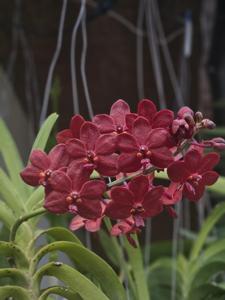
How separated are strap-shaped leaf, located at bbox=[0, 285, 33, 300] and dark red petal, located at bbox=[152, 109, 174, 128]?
222mm

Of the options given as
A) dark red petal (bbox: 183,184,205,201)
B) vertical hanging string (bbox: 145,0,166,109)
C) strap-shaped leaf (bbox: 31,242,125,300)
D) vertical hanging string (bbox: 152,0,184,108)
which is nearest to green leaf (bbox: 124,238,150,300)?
strap-shaped leaf (bbox: 31,242,125,300)

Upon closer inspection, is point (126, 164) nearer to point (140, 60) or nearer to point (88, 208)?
point (88, 208)

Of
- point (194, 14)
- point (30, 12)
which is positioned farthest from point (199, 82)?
point (30, 12)

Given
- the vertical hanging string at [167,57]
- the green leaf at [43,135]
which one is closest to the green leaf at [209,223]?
the green leaf at [43,135]

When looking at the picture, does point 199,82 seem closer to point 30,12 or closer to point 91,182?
point 30,12

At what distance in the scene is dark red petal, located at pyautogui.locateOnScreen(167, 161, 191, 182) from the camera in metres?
0.58

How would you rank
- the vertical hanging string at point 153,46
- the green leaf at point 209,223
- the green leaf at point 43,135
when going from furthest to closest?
the vertical hanging string at point 153,46, the green leaf at point 209,223, the green leaf at point 43,135

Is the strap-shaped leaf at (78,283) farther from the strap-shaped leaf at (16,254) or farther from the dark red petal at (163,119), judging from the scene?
the dark red petal at (163,119)

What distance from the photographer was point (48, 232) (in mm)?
704

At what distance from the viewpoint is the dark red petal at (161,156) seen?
0.57 metres

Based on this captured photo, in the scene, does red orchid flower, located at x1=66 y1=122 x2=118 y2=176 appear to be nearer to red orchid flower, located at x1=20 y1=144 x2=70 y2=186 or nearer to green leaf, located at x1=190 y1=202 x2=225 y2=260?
red orchid flower, located at x1=20 y1=144 x2=70 y2=186

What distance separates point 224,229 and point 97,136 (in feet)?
3.46

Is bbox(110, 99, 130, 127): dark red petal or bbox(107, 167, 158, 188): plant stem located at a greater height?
bbox(110, 99, 130, 127): dark red petal

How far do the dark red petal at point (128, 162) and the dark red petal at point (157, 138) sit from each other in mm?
17
